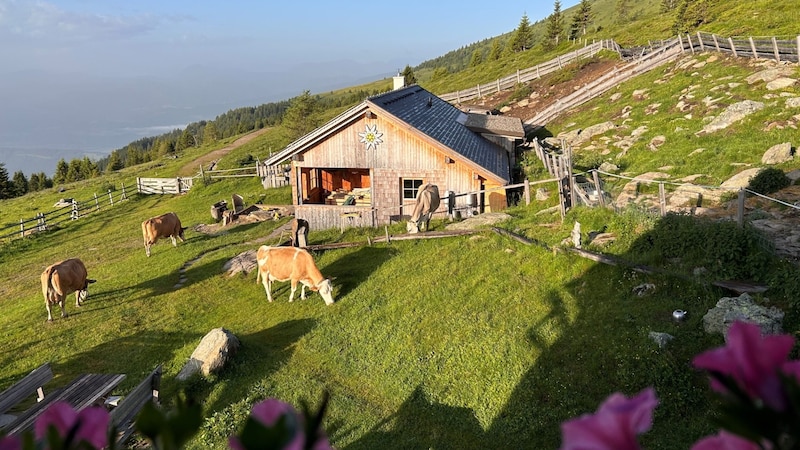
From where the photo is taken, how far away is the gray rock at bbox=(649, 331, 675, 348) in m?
7.94

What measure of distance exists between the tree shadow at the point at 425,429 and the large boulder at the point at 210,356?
12.8 feet

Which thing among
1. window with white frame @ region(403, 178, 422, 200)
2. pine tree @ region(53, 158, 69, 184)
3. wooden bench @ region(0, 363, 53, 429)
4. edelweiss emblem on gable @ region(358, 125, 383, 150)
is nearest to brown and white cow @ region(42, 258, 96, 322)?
wooden bench @ region(0, 363, 53, 429)

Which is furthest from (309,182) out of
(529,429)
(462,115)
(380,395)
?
(529,429)

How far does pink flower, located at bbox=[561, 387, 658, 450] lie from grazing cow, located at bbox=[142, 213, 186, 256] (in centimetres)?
2277

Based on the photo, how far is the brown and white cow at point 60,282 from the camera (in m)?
14.1

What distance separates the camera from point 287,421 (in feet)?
2.71

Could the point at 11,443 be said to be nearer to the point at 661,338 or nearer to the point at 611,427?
the point at 611,427

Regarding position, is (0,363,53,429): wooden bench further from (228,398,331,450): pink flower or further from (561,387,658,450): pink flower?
(561,387,658,450): pink flower

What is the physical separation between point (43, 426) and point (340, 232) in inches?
768

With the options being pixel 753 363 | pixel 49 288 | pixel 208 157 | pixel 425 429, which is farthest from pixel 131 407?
pixel 208 157

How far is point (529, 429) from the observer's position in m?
7.34

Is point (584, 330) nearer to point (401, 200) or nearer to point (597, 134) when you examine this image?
point (401, 200)

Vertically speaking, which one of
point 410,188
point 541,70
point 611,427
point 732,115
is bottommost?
point 410,188

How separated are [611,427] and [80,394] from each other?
1028 cm
